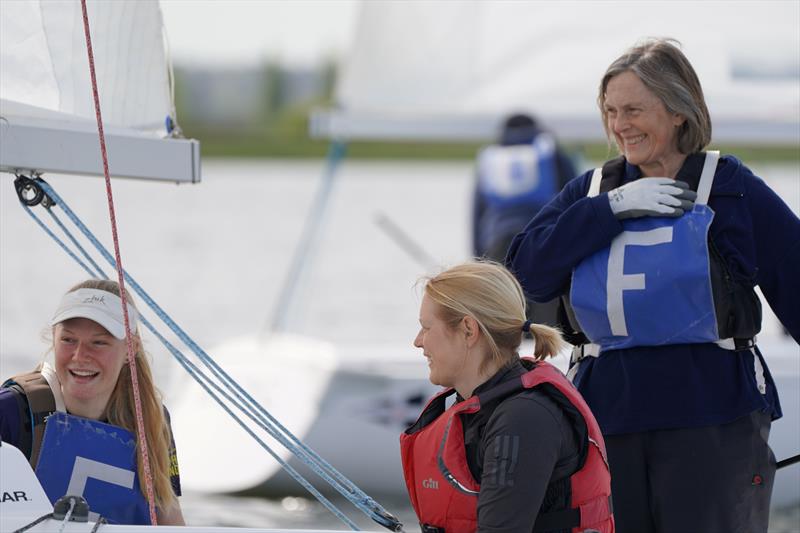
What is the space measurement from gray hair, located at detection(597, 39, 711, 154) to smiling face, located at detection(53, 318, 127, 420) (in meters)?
0.86

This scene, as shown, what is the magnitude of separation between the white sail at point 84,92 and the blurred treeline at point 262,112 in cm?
2217

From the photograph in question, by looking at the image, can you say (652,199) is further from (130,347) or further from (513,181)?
(513,181)

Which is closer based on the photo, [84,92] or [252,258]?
[84,92]

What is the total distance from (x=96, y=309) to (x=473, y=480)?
66 cm

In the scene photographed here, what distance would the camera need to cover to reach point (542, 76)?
5.53 meters

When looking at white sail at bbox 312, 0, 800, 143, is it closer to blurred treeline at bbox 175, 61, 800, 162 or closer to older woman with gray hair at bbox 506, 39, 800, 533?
older woman with gray hair at bbox 506, 39, 800, 533

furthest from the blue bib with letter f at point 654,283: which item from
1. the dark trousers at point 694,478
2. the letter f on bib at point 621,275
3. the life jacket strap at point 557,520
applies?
the life jacket strap at point 557,520

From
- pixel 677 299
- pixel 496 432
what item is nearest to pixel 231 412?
pixel 496 432

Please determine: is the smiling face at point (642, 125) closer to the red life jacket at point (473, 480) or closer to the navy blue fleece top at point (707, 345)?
the navy blue fleece top at point (707, 345)

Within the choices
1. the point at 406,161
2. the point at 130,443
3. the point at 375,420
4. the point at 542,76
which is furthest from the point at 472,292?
the point at 406,161

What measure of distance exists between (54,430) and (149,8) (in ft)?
2.53

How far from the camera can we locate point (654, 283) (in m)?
2.00

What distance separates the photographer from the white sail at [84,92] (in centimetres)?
Answer: 217

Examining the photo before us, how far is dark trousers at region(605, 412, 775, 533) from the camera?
1.99 metres
